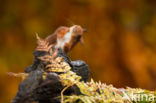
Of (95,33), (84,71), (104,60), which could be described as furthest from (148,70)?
(84,71)

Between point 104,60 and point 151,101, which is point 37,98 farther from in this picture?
point 104,60

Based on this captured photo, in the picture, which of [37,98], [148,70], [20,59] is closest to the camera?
[37,98]

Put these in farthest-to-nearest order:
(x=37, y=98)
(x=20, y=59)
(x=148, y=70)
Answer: (x=148, y=70) < (x=20, y=59) < (x=37, y=98)

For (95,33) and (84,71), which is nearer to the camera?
(84,71)

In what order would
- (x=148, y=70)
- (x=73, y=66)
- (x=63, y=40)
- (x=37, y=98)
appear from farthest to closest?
1. (x=148, y=70)
2. (x=63, y=40)
3. (x=73, y=66)
4. (x=37, y=98)

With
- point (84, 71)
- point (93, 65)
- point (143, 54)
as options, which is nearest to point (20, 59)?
point (93, 65)

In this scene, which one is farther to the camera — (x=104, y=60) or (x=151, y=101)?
(x=104, y=60)

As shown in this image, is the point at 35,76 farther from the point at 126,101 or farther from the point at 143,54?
the point at 143,54

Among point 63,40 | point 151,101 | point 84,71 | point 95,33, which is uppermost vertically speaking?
point 95,33

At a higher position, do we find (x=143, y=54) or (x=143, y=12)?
(x=143, y=12)
